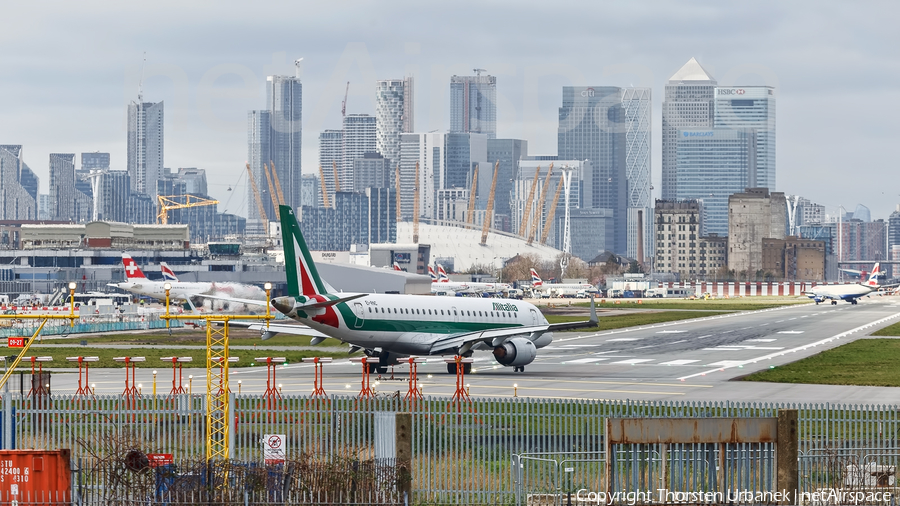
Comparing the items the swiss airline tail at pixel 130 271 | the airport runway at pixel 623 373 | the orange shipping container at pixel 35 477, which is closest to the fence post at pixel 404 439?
the orange shipping container at pixel 35 477

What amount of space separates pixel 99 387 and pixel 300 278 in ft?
35.2

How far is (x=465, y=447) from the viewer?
29281mm

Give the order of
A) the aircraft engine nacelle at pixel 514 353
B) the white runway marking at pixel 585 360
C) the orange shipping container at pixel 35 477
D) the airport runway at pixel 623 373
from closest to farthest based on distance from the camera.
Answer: the orange shipping container at pixel 35 477 → the airport runway at pixel 623 373 → the aircraft engine nacelle at pixel 514 353 → the white runway marking at pixel 585 360

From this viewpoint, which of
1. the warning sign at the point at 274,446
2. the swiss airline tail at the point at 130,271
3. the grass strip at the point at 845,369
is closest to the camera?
the warning sign at the point at 274,446

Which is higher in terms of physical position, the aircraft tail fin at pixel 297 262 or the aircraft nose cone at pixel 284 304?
the aircraft tail fin at pixel 297 262

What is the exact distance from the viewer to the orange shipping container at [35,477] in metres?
25.5

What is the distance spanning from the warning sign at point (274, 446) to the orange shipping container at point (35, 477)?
182 inches

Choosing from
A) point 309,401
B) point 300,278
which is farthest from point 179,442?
point 300,278

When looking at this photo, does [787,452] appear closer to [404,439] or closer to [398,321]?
[404,439]

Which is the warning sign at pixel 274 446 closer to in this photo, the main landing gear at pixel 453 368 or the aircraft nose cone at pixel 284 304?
the aircraft nose cone at pixel 284 304

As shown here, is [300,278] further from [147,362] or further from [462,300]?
[147,362]

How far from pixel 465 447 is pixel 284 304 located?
2630 centimetres

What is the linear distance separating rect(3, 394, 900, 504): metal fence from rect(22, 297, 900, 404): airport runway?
67.7 ft

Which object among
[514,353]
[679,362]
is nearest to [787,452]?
[514,353]
